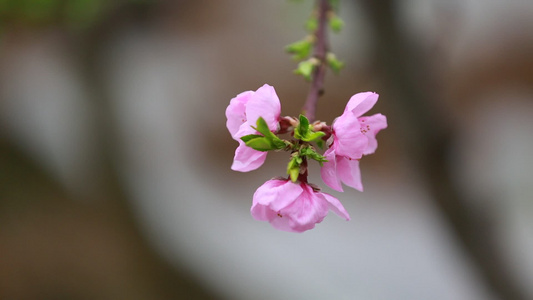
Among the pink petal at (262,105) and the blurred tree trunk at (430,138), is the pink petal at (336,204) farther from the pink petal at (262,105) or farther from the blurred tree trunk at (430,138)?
the blurred tree trunk at (430,138)

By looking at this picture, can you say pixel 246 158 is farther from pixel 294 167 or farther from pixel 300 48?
pixel 300 48

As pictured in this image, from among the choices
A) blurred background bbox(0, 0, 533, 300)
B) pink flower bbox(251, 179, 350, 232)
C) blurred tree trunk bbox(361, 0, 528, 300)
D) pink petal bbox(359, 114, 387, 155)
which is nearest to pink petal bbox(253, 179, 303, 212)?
pink flower bbox(251, 179, 350, 232)

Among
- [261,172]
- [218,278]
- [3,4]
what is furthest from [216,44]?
[3,4]

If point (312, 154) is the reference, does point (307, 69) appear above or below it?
above

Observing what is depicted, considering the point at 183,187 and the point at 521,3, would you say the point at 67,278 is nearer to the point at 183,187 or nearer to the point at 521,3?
the point at 183,187

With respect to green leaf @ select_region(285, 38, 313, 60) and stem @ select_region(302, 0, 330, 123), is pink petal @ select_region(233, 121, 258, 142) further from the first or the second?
green leaf @ select_region(285, 38, 313, 60)

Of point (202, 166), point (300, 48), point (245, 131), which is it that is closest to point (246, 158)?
point (245, 131)

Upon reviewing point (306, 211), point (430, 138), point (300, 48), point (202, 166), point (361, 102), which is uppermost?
point (202, 166)
